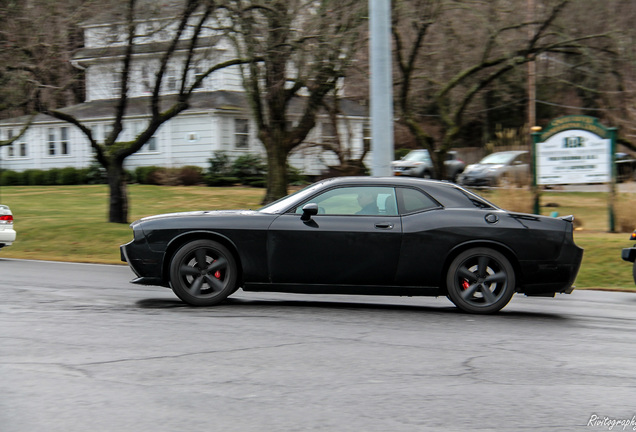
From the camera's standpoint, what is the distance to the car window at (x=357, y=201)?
8891 millimetres

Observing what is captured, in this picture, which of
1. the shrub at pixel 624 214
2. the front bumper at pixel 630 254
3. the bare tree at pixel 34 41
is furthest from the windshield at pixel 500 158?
the front bumper at pixel 630 254

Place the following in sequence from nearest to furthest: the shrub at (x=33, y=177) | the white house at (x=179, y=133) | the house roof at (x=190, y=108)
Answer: the house roof at (x=190, y=108), the white house at (x=179, y=133), the shrub at (x=33, y=177)

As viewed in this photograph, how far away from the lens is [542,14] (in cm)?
2262

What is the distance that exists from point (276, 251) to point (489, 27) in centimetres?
1461

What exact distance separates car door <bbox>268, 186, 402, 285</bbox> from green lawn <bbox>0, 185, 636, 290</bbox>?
5.03 m

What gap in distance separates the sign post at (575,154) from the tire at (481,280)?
945 centimetres

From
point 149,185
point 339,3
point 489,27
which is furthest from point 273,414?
point 149,185

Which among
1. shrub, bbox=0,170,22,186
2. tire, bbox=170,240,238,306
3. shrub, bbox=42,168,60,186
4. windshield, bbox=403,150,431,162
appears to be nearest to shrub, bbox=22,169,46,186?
shrub, bbox=42,168,60,186

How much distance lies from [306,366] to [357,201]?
3.18m

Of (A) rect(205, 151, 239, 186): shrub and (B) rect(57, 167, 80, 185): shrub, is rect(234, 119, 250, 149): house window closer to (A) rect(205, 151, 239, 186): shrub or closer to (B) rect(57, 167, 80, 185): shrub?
(A) rect(205, 151, 239, 186): shrub

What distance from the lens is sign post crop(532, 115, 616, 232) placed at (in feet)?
56.9

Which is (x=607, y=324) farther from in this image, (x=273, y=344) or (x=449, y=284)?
(x=273, y=344)

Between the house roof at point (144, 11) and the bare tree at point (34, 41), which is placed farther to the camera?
the house roof at point (144, 11)

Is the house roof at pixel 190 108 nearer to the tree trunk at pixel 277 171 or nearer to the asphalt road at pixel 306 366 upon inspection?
the tree trunk at pixel 277 171
